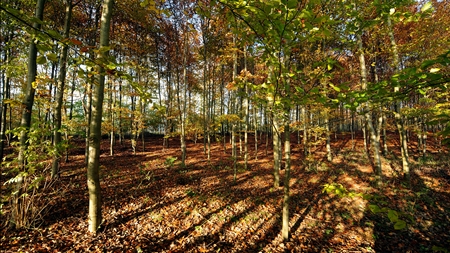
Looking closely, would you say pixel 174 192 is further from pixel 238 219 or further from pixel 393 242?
pixel 393 242

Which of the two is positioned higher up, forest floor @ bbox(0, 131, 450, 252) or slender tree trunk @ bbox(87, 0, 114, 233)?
slender tree trunk @ bbox(87, 0, 114, 233)

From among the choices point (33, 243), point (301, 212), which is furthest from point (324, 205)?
point (33, 243)

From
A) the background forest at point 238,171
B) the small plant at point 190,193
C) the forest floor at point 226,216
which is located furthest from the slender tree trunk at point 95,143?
the small plant at point 190,193

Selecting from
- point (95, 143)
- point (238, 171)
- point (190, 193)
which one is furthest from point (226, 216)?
point (238, 171)

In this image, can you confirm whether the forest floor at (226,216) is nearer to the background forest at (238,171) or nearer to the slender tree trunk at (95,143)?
the background forest at (238,171)

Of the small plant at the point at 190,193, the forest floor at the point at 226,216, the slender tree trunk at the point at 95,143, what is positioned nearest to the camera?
the slender tree trunk at the point at 95,143

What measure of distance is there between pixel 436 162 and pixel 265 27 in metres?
17.7

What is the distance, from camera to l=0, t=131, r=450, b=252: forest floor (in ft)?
14.1

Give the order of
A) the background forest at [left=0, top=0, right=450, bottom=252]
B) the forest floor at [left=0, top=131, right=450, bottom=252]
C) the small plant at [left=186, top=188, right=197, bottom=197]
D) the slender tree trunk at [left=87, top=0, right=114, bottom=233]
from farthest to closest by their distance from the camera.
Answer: the small plant at [left=186, top=188, right=197, bottom=197], the forest floor at [left=0, top=131, right=450, bottom=252], the slender tree trunk at [left=87, top=0, right=114, bottom=233], the background forest at [left=0, top=0, right=450, bottom=252]

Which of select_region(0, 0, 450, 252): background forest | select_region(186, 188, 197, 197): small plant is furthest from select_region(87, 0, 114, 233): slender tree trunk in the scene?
select_region(186, 188, 197, 197): small plant

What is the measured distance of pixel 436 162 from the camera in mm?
12414

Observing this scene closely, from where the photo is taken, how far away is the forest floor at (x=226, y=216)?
4.30 m

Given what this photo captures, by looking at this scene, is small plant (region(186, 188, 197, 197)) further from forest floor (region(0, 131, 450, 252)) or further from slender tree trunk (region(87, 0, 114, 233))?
slender tree trunk (region(87, 0, 114, 233))

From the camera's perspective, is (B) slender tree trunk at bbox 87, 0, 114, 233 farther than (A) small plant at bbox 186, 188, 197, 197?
No
